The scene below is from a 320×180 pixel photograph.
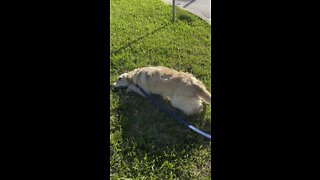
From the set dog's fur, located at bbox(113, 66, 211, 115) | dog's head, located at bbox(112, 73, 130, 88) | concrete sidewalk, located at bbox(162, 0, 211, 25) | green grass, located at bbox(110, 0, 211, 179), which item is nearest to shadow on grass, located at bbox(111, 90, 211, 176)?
green grass, located at bbox(110, 0, 211, 179)

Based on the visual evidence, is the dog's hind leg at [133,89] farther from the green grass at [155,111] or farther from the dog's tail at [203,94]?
the dog's tail at [203,94]

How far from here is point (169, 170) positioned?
3.55 metres

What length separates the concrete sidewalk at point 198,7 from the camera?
8.02 metres

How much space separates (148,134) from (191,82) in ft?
2.43

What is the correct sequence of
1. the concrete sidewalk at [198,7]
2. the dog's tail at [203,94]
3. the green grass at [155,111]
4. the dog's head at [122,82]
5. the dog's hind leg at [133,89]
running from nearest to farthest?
the green grass at [155,111], the dog's tail at [203,94], the dog's hind leg at [133,89], the dog's head at [122,82], the concrete sidewalk at [198,7]

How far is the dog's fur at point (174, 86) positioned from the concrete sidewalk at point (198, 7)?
3.34 metres

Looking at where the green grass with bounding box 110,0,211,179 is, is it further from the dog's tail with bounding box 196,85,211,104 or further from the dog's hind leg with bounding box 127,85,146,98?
the dog's tail with bounding box 196,85,211,104

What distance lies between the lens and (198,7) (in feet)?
27.9

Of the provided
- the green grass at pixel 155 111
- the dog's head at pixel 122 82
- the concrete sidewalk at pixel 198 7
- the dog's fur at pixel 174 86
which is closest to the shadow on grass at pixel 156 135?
the green grass at pixel 155 111

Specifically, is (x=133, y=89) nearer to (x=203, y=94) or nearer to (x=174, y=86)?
(x=174, y=86)

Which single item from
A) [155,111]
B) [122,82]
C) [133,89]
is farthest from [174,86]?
[122,82]

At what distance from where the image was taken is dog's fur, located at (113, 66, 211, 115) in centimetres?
433
